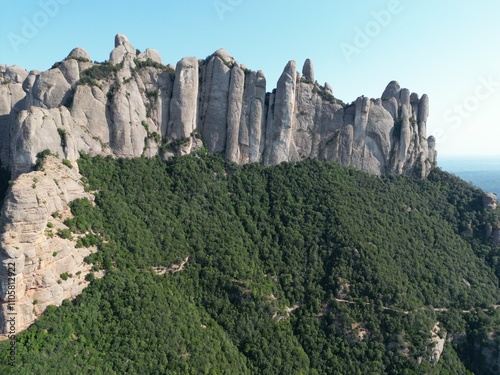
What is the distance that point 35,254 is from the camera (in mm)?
32500

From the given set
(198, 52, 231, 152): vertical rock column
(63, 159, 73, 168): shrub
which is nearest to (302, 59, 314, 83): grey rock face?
(198, 52, 231, 152): vertical rock column

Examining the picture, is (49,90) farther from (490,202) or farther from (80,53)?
(490,202)

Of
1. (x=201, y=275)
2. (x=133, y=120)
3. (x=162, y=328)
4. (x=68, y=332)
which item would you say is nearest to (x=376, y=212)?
(x=201, y=275)

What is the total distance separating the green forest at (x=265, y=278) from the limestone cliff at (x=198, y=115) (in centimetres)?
440

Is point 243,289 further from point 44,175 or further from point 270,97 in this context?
point 270,97

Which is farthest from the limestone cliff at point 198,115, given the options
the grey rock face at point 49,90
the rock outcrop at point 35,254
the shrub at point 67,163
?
the rock outcrop at point 35,254

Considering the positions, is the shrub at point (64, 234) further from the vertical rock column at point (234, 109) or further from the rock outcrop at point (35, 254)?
the vertical rock column at point (234, 109)

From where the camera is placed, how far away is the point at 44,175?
38.7m

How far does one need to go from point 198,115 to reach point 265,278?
33793mm

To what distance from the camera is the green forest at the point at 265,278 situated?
35719mm

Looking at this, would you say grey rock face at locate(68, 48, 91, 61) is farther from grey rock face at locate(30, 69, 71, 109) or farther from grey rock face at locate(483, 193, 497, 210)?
grey rock face at locate(483, 193, 497, 210)

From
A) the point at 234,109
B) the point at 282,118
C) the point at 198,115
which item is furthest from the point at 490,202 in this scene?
the point at 198,115

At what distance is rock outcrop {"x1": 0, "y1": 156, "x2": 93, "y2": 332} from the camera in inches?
1190

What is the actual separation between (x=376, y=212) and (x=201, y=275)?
33.2 m
